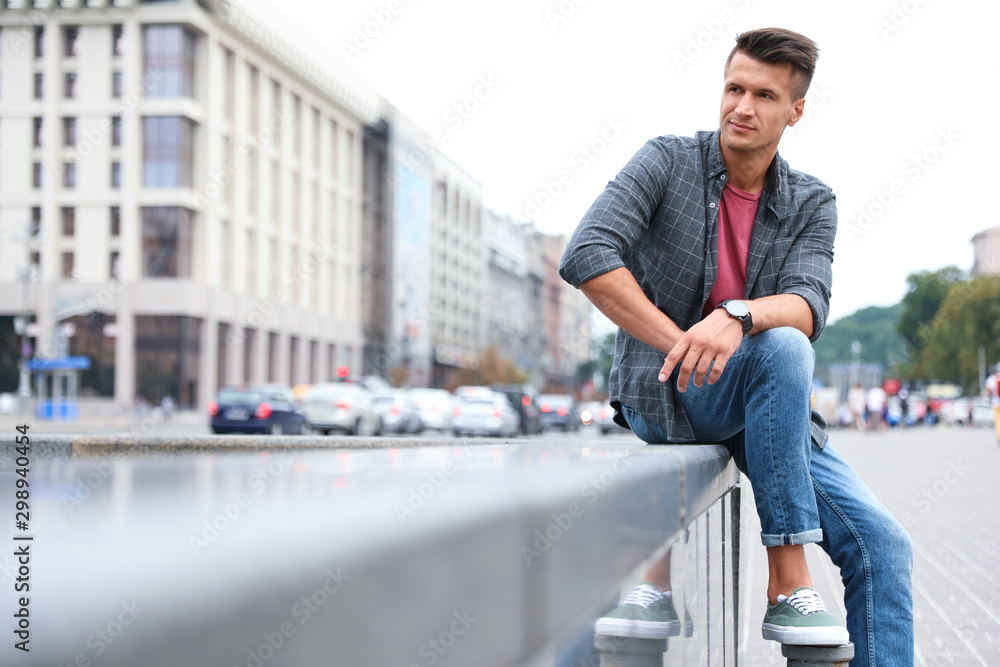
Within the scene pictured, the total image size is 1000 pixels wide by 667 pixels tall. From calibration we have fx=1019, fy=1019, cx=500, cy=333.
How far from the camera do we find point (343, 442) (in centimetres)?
345

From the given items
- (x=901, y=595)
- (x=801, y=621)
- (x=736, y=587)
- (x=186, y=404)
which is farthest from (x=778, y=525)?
(x=186, y=404)

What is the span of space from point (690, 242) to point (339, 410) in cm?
2381

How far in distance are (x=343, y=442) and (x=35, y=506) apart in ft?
9.36

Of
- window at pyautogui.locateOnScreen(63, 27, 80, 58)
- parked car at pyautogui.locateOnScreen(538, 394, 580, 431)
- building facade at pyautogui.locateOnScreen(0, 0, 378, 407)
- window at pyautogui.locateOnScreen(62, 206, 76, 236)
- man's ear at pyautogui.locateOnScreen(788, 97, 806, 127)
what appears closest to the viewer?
man's ear at pyautogui.locateOnScreen(788, 97, 806, 127)

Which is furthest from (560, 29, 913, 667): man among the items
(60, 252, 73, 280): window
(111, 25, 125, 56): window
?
(111, 25, 125, 56): window

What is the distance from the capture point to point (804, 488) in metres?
2.19

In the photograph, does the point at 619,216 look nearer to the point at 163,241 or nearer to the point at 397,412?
the point at 397,412

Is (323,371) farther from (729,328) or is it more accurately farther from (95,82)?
(729,328)

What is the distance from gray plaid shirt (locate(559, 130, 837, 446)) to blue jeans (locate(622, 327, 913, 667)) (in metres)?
0.13

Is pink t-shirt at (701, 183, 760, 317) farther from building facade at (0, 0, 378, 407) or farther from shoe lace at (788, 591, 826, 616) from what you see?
building facade at (0, 0, 378, 407)

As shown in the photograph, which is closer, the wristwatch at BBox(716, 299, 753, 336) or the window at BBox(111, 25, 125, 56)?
the wristwatch at BBox(716, 299, 753, 336)

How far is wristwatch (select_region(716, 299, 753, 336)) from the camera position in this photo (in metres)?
2.26

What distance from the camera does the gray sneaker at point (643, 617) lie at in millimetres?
1100

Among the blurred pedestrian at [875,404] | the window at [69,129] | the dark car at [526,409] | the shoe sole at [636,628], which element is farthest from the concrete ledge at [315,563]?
the window at [69,129]
